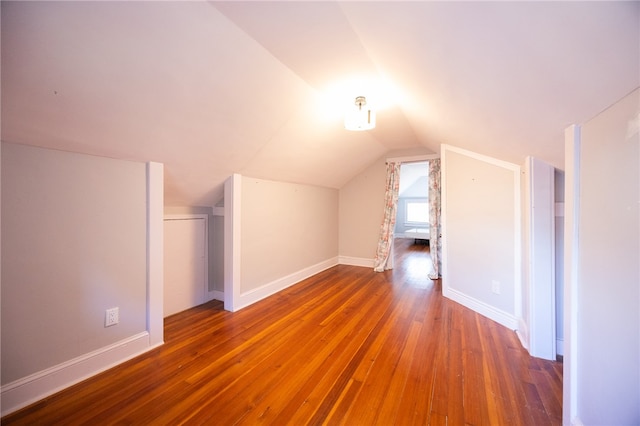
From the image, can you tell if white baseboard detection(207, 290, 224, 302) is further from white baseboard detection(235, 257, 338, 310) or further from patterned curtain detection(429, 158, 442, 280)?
patterned curtain detection(429, 158, 442, 280)

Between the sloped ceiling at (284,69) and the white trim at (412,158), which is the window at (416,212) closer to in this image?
the white trim at (412,158)

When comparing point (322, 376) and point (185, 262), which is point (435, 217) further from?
point (185, 262)

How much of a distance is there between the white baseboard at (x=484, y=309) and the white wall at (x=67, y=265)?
126 inches

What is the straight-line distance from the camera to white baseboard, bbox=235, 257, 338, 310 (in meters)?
2.81

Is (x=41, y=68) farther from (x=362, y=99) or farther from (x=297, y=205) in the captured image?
(x=297, y=205)

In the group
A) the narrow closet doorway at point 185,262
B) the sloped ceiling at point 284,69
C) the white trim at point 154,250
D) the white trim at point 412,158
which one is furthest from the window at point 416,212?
the white trim at point 154,250

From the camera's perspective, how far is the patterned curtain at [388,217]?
4367mm

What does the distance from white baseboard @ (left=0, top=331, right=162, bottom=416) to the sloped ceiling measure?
138 cm

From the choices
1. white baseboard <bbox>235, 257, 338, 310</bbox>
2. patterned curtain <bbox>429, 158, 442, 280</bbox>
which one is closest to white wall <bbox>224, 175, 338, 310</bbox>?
white baseboard <bbox>235, 257, 338, 310</bbox>

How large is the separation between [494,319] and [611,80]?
7.80ft

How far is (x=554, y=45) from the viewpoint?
2.58ft

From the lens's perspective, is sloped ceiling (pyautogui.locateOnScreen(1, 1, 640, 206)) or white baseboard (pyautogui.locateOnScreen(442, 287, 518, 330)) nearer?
sloped ceiling (pyautogui.locateOnScreen(1, 1, 640, 206))

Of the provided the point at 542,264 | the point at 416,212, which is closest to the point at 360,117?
the point at 542,264

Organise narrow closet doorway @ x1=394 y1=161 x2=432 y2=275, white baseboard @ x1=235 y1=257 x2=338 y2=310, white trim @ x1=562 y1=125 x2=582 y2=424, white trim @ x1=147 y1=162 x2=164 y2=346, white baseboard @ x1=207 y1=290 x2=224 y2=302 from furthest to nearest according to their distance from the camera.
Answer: narrow closet doorway @ x1=394 y1=161 x2=432 y2=275
white baseboard @ x1=207 y1=290 x2=224 y2=302
white baseboard @ x1=235 y1=257 x2=338 y2=310
white trim @ x1=147 y1=162 x2=164 y2=346
white trim @ x1=562 y1=125 x2=582 y2=424
